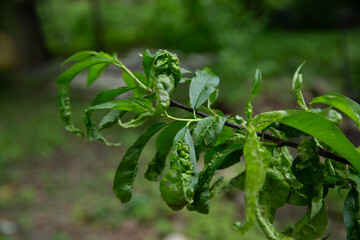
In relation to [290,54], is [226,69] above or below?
above

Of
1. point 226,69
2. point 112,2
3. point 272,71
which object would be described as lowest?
point 112,2

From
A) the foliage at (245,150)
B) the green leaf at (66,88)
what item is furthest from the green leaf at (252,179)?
the green leaf at (66,88)

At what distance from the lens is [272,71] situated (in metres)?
4.88

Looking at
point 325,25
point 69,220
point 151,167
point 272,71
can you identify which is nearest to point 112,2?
point 325,25

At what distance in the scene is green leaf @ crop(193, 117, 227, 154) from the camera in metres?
0.47

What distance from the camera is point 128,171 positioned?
0.53 metres

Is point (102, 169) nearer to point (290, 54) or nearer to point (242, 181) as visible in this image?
point (242, 181)

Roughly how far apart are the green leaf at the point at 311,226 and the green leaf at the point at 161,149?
228 mm

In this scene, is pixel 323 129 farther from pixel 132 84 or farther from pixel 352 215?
pixel 132 84

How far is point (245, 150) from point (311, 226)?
0.22 m

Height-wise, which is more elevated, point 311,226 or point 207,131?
point 207,131

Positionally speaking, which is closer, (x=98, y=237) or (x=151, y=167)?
(x=151, y=167)

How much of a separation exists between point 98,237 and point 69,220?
308 millimetres

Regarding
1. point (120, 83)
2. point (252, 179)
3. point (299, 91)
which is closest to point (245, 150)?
point (252, 179)
